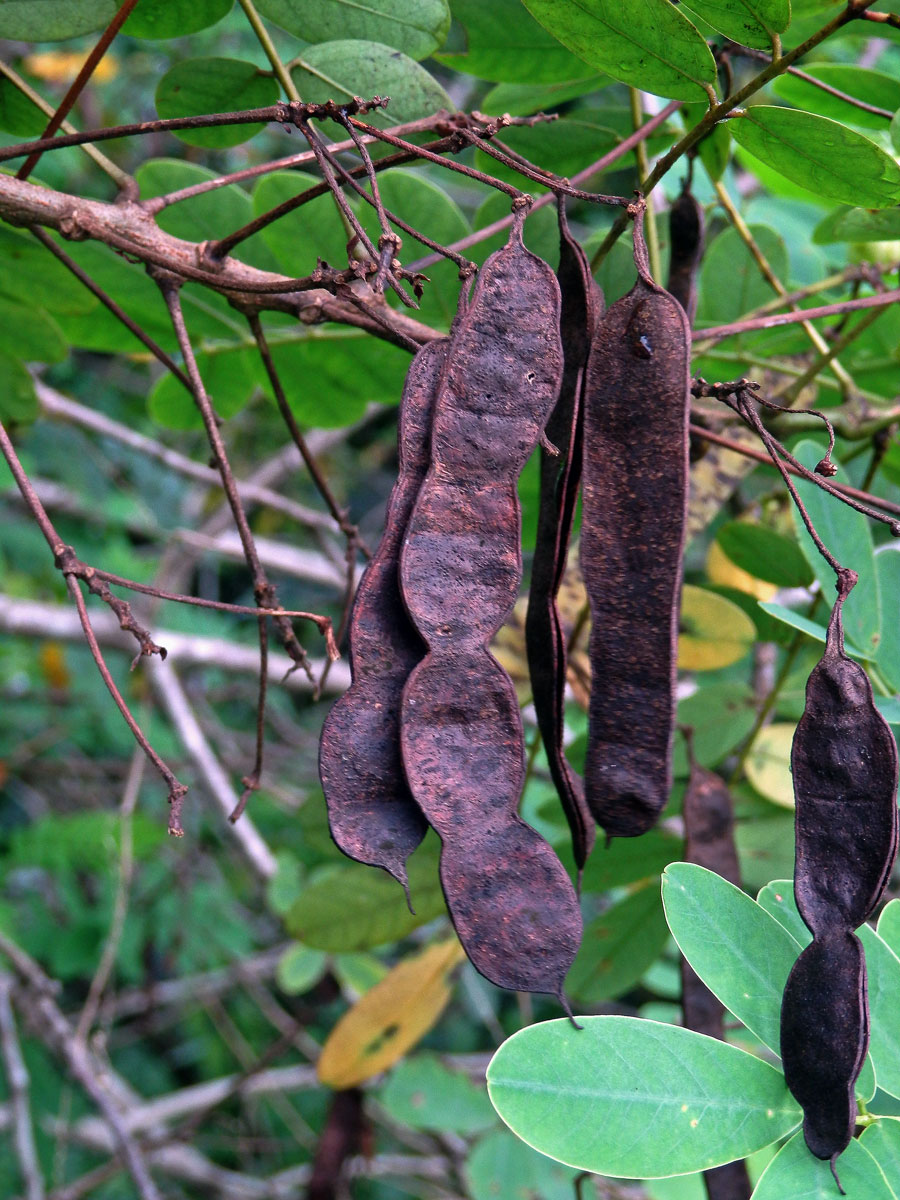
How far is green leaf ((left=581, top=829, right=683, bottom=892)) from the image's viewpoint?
136cm

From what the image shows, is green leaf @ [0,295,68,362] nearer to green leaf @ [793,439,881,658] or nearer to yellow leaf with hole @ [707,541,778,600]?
green leaf @ [793,439,881,658]

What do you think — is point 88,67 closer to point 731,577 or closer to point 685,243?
point 685,243

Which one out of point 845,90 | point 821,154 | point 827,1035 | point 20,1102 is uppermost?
point 845,90

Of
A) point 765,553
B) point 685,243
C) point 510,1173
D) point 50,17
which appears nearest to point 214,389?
point 50,17

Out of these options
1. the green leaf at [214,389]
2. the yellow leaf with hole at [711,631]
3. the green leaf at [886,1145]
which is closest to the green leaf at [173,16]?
the green leaf at [214,389]

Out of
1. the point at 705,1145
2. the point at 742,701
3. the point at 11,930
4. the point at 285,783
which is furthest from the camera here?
the point at 285,783

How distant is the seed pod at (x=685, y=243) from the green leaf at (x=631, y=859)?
0.70m

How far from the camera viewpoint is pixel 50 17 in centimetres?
108

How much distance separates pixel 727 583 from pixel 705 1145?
109 cm

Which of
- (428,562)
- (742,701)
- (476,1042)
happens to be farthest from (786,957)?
(476,1042)

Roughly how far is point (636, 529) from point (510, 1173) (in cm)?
146

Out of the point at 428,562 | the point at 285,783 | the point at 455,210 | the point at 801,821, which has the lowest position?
the point at 285,783

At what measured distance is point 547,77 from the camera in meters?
1.32

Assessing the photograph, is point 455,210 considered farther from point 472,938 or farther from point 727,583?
point 472,938
